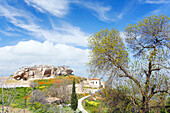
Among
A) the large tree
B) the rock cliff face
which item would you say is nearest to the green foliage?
the large tree

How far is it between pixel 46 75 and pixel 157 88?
48914 mm

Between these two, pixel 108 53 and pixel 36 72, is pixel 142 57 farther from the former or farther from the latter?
pixel 36 72

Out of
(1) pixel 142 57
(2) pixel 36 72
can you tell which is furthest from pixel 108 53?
(2) pixel 36 72

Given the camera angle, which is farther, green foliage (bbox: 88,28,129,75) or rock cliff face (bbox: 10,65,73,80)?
rock cliff face (bbox: 10,65,73,80)

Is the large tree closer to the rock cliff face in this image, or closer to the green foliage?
the green foliage

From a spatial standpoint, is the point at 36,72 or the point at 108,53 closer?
the point at 108,53

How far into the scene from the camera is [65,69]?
6100 centimetres

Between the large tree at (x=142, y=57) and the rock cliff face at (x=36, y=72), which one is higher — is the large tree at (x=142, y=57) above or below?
above

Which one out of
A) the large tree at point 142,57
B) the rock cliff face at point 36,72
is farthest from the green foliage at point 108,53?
the rock cliff face at point 36,72

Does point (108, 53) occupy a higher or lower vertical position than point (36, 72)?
higher

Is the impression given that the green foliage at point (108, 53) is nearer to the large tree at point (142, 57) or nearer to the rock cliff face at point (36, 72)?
the large tree at point (142, 57)

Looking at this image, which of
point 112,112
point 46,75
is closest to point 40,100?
point 112,112

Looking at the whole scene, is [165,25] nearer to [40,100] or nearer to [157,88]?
[157,88]

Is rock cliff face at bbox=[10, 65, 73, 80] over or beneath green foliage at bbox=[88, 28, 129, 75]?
beneath
